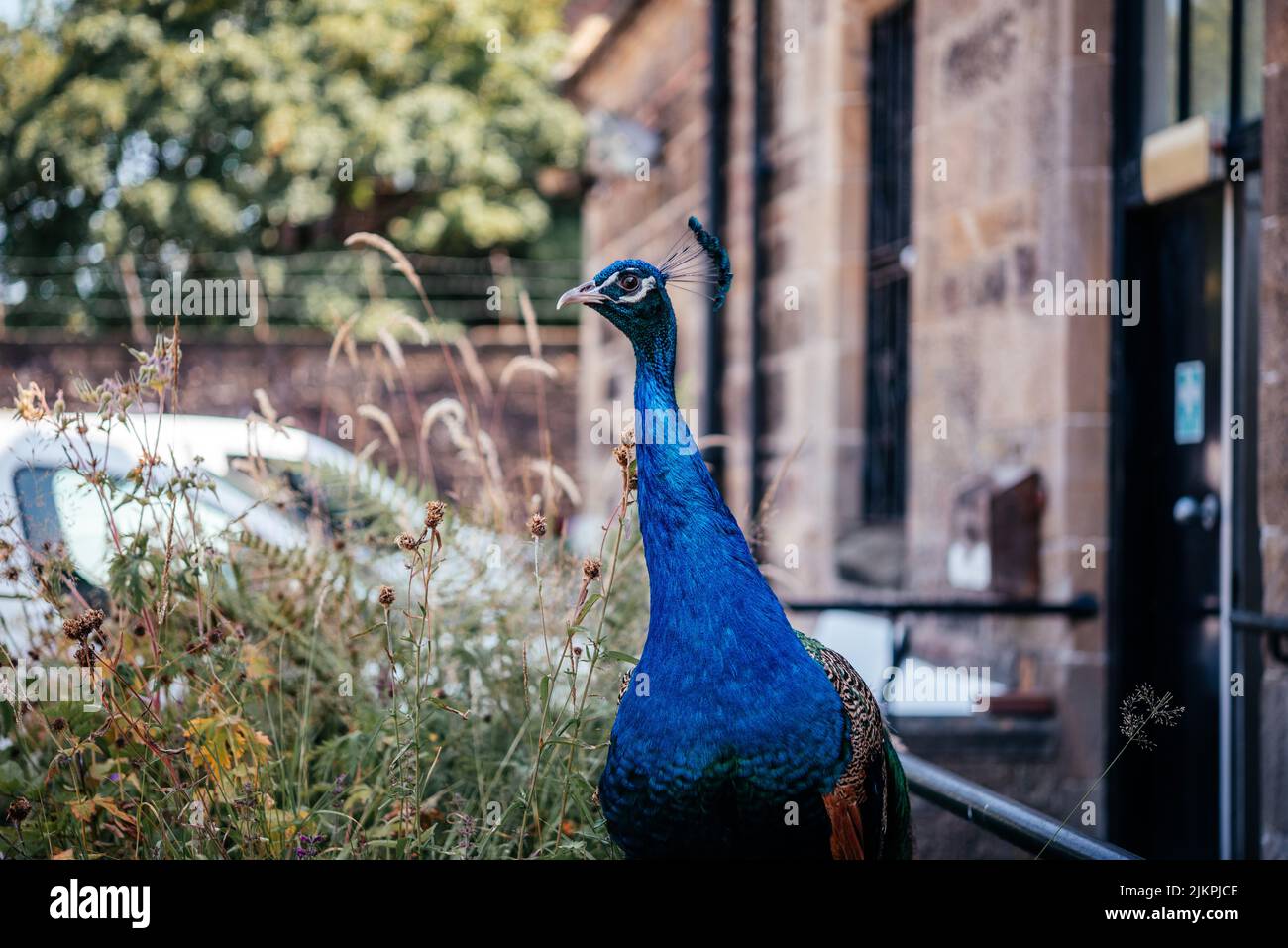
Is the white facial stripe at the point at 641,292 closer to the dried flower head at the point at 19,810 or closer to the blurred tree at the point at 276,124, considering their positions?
the dried flower head at the point at 19,810

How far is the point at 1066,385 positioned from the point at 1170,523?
1.77ft

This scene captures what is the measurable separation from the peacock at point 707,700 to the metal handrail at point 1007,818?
0.81 feet

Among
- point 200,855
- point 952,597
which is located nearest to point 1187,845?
point 952,597

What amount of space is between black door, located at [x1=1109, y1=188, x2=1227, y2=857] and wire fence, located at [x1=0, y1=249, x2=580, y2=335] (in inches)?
322

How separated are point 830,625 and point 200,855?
3.24 m

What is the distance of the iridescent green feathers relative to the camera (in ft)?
6.64

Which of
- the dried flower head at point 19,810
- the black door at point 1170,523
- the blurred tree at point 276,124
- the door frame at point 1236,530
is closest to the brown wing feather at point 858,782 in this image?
the dried flower head at point 19,810

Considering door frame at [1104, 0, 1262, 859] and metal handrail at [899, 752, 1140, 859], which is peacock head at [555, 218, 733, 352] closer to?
metal handrail at [899, 752, 1140, 859]

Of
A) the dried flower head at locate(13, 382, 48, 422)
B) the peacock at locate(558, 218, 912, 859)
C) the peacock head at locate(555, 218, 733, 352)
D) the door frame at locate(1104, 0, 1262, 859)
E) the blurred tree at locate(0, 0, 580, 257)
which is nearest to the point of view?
the peacock at locate(558, 218, 912, 859)

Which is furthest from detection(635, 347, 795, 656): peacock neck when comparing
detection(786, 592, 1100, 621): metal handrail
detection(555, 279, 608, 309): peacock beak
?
detection(786, 592, 1100, 621): metal handrail

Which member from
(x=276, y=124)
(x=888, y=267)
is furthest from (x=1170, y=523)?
(x=276, y=124)

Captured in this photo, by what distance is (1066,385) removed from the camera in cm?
455

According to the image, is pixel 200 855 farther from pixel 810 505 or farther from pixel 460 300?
pixel 460 300
